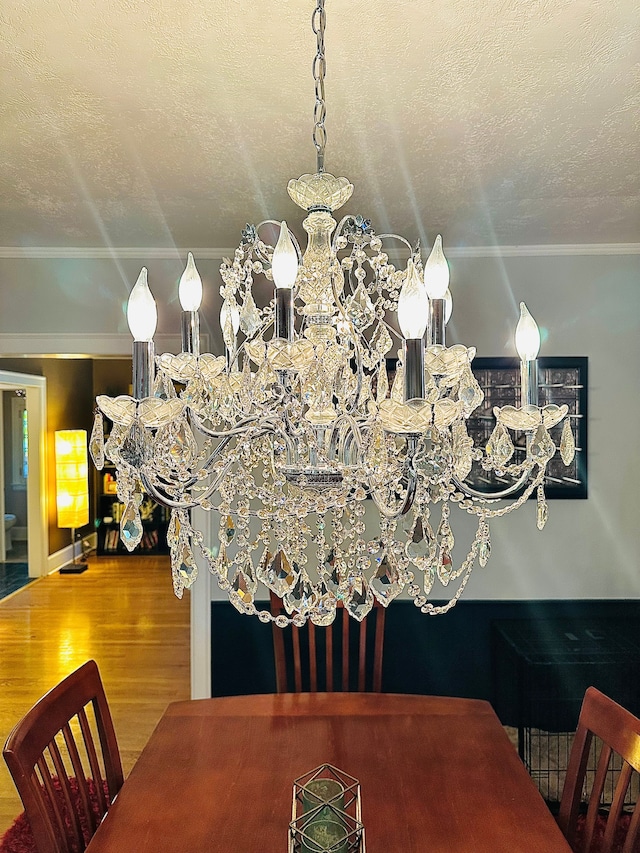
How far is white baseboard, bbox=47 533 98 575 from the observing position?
682cm

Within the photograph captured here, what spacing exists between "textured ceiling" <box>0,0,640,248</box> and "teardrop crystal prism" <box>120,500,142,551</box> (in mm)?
1057

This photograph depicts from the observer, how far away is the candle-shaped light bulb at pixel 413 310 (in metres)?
0.99

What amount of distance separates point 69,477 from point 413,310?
6614 mm

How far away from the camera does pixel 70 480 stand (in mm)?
6973

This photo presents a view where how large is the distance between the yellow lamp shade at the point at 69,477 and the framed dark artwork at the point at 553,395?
4970mm

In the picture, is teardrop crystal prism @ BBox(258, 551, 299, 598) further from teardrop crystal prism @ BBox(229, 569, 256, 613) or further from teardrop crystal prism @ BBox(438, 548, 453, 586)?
teardrop crystal prism @ BBox(438, 548, 453, 586)

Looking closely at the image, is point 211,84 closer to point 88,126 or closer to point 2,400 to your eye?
point 88,126

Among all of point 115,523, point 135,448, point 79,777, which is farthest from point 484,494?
point 115,523

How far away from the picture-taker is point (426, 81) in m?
1.70

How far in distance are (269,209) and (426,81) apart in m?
1.11

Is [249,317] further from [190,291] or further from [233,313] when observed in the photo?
[190,291]

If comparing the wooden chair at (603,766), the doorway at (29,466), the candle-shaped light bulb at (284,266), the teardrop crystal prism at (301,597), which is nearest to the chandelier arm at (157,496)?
the teardrop crystal prism at (301,597)

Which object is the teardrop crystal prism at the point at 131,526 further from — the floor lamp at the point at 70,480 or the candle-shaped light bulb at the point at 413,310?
the floor lamp at the point at 70,480

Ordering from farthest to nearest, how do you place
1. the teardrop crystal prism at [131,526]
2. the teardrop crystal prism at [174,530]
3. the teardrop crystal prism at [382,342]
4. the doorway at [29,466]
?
the doorway at [29,466]
the teardrop crystal prism at [382,342]
the teardrop crystal prism at [174,530]
the teardrop crystal prism at [131,526]
